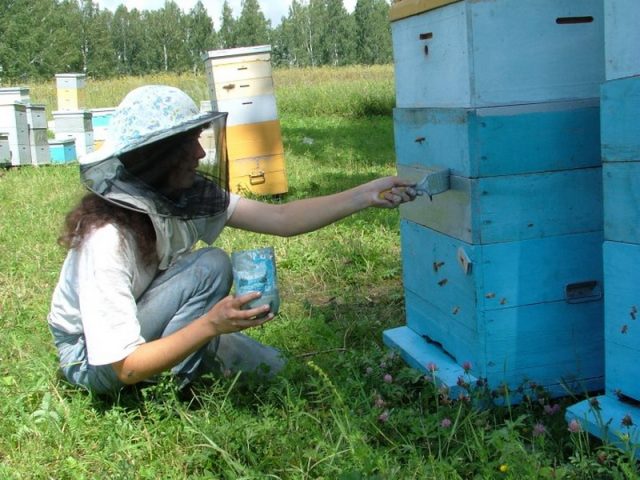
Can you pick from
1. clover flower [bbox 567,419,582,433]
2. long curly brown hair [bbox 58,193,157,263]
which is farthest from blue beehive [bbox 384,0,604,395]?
long curly brown hair [bbox 58,193,157,263]

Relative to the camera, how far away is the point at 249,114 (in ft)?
20.0

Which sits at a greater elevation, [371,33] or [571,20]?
[371,33]

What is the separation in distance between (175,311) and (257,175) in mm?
3993

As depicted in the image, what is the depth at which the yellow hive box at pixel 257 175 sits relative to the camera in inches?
244

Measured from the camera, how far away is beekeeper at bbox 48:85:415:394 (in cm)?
201

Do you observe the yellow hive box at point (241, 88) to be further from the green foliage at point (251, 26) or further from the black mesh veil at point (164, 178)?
the green foliage at point (251, 26)

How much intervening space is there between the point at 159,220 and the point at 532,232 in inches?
42.0

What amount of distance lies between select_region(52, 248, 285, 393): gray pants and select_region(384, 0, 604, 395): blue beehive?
0.72 meters

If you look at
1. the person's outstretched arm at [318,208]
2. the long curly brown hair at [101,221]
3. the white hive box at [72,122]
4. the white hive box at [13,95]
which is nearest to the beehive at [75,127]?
the white hive box at [72,122]

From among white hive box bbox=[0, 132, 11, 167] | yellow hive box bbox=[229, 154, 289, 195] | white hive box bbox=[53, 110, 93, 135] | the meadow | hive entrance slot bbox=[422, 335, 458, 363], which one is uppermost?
white hive box bbox=[53, 110, 93, 135]

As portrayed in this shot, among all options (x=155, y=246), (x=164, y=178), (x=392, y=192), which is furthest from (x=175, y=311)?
(x=392, y=192)

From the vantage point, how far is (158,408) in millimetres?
2197

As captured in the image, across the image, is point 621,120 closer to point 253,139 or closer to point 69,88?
point 253,139

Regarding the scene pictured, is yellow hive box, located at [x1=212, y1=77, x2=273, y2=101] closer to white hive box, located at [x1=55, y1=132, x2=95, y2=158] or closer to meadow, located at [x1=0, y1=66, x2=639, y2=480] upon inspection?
meadow, located at [x1=0, y1=66, x2=639, y2=480]
